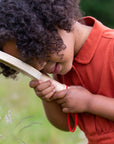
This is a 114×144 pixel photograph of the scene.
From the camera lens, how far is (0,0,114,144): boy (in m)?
1.79

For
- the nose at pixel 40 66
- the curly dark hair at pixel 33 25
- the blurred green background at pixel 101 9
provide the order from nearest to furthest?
the curly dark hair at pixel 33 25 → the nose at pixel 40 66 → the blurred green background at pixel 101 9

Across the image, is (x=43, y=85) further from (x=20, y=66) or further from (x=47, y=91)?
(x=20, y=66)

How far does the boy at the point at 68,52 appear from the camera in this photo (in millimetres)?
1788

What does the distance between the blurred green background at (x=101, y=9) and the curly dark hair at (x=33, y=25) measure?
12.0 meters

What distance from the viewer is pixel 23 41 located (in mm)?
1789

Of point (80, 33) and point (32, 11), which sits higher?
point (32, 11)

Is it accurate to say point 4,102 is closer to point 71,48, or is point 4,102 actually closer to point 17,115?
point 17,115

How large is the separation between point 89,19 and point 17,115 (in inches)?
73.3

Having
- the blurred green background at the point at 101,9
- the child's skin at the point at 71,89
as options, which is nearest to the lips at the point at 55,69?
the child's skin at the point at 71,89

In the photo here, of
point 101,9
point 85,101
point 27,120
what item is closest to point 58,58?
point 85,101

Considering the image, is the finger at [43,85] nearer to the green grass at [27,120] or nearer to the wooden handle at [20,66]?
the wooden handle at [20,66]

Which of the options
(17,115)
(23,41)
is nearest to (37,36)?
(23,41)

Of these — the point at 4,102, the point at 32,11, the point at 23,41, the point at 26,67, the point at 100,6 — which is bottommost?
the point at 100,6

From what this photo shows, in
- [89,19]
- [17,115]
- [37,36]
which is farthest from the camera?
[17,115]
